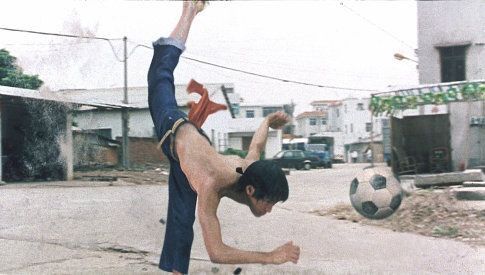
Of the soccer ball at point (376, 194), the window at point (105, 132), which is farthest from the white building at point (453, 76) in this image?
the window at point (105, 132)

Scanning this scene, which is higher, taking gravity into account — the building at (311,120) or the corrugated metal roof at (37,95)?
the corrugated metal roof at (37,95)

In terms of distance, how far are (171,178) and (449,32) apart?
6.80m

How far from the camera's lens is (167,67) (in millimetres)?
3211

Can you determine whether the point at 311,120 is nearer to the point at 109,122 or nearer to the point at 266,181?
the point at 109,122

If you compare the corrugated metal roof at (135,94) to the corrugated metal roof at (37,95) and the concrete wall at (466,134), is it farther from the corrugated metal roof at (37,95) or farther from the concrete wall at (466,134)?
the concrete wall at (466,134)

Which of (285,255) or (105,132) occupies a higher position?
(105,132)

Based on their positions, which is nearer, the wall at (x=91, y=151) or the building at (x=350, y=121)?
the wall at (x=91, y=151)

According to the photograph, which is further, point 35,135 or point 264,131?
point 35,135

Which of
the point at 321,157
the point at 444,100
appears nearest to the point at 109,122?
the point at 444,100

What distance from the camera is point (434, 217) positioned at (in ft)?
20.5

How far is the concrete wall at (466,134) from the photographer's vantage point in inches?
281

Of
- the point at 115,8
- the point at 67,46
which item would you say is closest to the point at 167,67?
the point at 115,8

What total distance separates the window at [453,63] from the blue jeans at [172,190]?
19.2ft

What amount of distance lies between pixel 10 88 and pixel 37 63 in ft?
1.10
